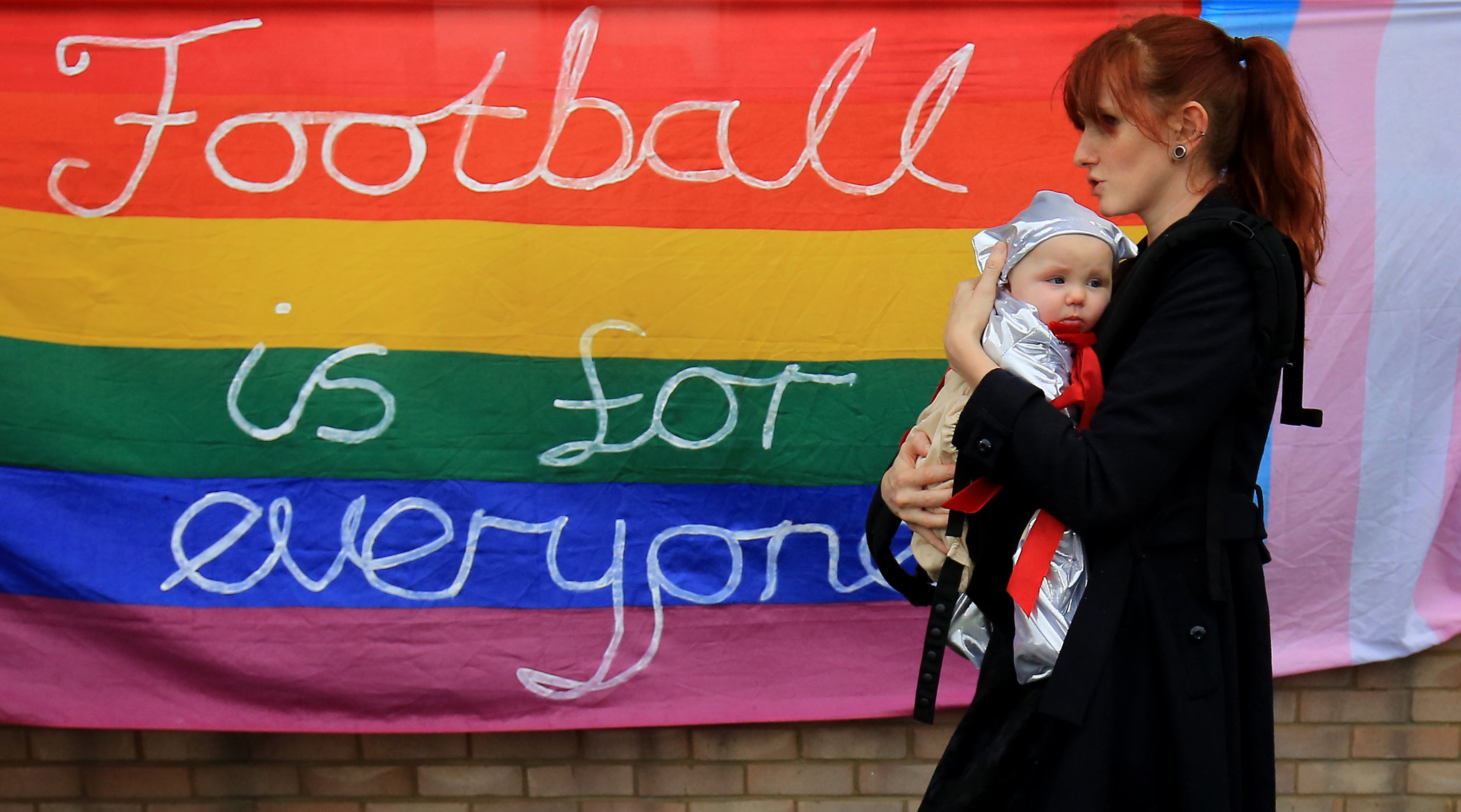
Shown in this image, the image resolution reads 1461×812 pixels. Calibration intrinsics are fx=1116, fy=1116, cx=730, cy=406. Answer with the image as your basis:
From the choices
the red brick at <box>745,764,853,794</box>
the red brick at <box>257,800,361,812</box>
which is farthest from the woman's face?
the red brick at <box>257,800,361,812</box>

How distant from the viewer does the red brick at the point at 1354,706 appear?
2.54 m

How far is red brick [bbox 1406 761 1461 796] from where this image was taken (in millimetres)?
2570

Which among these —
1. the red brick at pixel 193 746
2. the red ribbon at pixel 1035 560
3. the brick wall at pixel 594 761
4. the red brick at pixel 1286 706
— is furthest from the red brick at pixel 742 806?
the red ribbon at pixel 1035 560

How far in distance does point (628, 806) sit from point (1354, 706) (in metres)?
1.67

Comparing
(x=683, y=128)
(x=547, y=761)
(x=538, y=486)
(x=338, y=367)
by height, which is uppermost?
(x=683, y=128)

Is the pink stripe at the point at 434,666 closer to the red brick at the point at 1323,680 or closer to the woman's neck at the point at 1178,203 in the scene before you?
the red brick at the point at 1323,680

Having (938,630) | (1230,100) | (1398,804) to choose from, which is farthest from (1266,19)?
(1398,804)

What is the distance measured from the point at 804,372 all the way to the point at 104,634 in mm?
1557

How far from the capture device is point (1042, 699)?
1327 millimetres

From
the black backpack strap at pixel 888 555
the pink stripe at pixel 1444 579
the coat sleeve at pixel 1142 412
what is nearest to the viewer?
the coat sleeve at pixel 1142 412

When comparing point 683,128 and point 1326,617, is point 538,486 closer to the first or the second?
point 683,128

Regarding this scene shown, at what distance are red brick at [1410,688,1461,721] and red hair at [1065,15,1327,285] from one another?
5.32 ft

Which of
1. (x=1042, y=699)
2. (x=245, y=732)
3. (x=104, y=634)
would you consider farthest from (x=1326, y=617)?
(x=104, y=634)

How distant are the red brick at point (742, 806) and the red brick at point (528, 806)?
0.04 m
